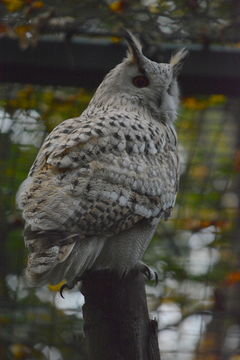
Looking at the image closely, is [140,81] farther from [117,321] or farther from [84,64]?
[117,321]

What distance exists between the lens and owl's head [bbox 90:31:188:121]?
3.17m

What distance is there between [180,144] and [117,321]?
5.21ft

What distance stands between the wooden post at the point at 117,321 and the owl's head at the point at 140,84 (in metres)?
0.91

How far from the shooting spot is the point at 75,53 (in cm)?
336

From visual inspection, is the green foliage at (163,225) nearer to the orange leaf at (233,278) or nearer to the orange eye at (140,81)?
the orange leaf at (233,278)

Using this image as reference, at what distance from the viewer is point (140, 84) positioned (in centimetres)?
322

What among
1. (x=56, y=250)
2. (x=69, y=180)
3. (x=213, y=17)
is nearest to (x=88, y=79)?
(x=213, y=17)

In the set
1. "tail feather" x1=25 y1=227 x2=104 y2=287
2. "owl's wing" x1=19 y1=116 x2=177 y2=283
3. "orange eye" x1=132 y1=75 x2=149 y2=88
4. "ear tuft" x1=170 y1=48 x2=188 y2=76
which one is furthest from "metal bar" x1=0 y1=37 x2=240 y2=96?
"tail feather" x1=25 y1=227 x2=104 y2=287

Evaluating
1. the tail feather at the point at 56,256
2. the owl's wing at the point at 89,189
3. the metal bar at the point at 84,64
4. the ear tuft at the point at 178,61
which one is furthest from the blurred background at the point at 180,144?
the tail feather at the point at 56,256

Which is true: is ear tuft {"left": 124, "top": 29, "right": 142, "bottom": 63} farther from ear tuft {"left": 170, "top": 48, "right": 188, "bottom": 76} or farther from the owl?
ear tuft {"left": 170, "top": 48, "right": 188, "bottom": 76}

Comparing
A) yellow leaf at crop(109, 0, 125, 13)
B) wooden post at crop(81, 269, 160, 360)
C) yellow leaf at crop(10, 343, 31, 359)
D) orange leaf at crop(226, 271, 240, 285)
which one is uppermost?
yellow leaf at crop(109, 0, 125, 13)

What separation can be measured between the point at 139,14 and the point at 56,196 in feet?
4.37

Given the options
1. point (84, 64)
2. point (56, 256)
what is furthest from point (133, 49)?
point (56, 256)

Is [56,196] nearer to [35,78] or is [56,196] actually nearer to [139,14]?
[35,78]
